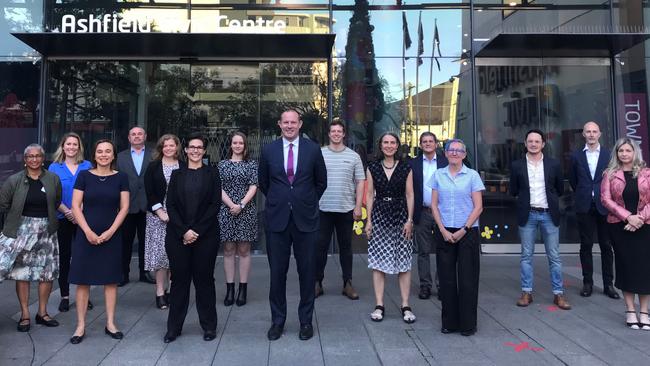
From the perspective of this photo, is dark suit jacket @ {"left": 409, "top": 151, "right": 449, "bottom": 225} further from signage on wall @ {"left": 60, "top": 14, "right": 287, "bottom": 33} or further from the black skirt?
signage on wall @ {"left": 60, "top": 14, "right": 287, "bottom": 33}

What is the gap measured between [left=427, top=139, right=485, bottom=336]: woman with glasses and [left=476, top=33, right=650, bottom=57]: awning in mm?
4291

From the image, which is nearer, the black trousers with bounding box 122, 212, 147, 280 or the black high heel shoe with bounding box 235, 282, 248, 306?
the black high heel shoe with bounding box 235, 282, 248, 306

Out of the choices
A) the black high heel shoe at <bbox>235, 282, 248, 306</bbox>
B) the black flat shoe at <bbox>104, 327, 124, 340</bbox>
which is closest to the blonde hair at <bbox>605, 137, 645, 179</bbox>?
the black high heel shoe at <bbox>235, 282, 248, 306</bbox>

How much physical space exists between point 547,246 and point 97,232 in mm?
4891

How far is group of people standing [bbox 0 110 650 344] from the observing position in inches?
179

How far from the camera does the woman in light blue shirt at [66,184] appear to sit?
18.2ft

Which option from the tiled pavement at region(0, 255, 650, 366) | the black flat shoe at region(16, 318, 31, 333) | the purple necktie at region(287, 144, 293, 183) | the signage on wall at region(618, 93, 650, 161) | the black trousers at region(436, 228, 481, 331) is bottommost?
the tiled pavement at region(0, 255, 650, 366)

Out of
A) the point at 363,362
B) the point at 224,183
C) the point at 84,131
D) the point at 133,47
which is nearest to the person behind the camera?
the point at 363,362

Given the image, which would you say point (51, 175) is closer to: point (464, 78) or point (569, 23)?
point (464, 78)

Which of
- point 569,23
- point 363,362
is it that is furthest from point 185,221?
point 569,23

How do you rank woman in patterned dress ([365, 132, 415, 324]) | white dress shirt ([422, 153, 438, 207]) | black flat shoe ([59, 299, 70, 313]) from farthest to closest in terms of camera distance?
white dress shirt ([422, 153, 438, 207]) < black flat shoe ([59, 299, 70, 313]) < woman in patterned dress ([365, 132, 415, 324])

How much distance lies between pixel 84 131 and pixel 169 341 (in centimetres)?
624

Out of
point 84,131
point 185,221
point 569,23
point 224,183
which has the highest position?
point 569,23

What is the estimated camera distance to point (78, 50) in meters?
8.81
